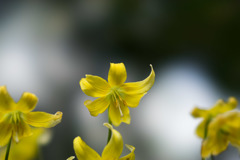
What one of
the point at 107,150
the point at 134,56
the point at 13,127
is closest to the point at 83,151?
the point at 107,150

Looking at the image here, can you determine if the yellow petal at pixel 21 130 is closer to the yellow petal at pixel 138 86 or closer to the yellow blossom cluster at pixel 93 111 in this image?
the yellow blossom cluster at pixel 93 111

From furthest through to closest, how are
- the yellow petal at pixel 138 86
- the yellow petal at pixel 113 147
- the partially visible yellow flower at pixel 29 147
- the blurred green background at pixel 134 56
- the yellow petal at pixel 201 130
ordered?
the blurred green background at pixel 134 56, the partially visible yellow flower at pixel 29 147, the yellow petal at pixel 201 130, the yellow petal at pixel 138 86, the yellow petal at pixel 113 147

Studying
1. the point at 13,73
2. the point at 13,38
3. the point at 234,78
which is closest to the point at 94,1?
the point at 13,38

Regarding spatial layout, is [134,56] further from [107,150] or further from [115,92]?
[107,150]

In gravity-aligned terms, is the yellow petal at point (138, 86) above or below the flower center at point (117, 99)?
above

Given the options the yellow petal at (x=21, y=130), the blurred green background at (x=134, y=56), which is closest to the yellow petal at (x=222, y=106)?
the yellow petal at (x=21, y=130)

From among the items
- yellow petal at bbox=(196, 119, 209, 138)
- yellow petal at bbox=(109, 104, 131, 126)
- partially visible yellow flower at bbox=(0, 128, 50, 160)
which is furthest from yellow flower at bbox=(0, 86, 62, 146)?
yellow petal at bbox=(196, 119, 209, 138)

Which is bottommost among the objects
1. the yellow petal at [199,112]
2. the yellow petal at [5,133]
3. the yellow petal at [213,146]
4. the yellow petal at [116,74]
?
the yellow petal at [213,146]

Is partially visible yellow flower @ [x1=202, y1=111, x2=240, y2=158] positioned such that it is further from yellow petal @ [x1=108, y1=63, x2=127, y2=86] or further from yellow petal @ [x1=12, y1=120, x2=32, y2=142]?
yellow petal @ [x1=12, y1=120, x2=32, y2=142]
